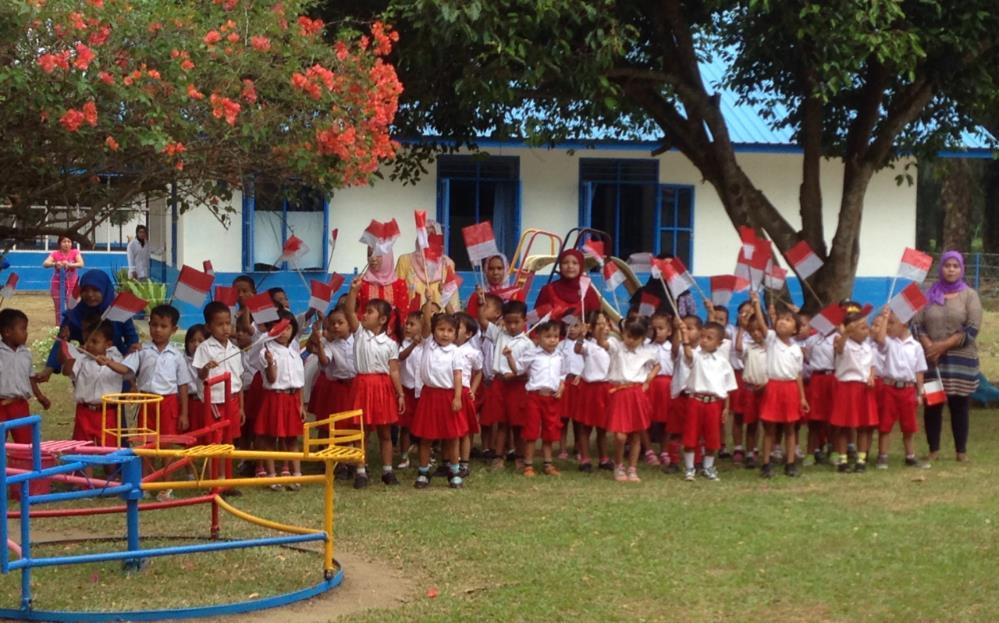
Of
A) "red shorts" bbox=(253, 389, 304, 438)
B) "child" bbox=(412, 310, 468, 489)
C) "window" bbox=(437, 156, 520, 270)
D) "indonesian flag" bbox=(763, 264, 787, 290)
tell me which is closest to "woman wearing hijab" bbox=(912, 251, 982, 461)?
"indonesian flag" bbox=(763, 264, 787, 290)

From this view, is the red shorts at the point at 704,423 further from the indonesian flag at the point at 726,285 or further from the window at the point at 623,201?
the window at the point at 623,201

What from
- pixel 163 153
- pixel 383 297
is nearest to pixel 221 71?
pixel 163 153

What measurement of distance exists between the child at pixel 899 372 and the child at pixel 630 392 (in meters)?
1.69

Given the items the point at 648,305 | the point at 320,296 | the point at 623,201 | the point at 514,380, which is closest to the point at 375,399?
the point at 320,296

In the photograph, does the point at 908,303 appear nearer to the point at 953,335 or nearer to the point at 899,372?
the point at 899,372

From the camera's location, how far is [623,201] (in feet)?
70.8

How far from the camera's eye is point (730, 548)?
7477 mm

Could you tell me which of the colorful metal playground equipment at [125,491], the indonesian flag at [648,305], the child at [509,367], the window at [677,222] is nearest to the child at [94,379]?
the colorful metal playground equipment at [125,491]

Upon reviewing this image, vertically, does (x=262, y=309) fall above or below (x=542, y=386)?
above

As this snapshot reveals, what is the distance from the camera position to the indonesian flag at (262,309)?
9.19 m

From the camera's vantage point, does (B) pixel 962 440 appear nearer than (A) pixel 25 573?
No

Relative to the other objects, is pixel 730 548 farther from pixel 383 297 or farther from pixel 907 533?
pixel 383 297

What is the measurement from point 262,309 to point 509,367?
1.84 metres

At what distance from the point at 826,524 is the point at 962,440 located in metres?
2.95
